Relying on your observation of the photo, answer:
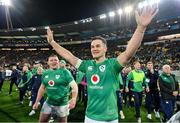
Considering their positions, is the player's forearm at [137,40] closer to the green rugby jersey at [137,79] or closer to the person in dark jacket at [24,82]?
the green rugby jersey at [137,79]

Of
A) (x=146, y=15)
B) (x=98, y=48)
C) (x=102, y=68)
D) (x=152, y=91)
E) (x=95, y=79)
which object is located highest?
(x=146, y=15)

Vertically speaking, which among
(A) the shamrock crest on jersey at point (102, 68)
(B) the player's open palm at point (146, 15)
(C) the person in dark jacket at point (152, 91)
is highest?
(B) the player's open palm at point (146, 15)

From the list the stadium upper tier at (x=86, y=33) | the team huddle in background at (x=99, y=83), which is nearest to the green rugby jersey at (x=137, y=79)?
the team huddle in background at (x=99, y=83)

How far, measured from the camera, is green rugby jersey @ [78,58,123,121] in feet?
11.7

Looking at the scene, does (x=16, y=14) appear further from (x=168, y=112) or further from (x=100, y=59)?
(x=100, y=59)

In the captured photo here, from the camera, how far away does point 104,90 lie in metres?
3.57

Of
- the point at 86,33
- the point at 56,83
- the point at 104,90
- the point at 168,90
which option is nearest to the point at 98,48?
the point at 104,90

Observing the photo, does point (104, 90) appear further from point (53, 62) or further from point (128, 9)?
point (128, 9)

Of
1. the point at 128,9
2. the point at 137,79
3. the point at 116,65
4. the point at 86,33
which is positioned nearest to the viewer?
the point at 116,65

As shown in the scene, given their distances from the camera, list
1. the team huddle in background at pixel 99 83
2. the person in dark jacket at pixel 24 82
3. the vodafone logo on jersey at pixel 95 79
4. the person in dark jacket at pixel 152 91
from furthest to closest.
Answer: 1. the person in dark jacket at pixel 24 82
2. the person in dark jacket at pixel 152 91
3. the vodafone logo on jersey at pixel 95 79
4. the team huddle in background at pixel 99 83

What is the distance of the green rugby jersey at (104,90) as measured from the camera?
355cm

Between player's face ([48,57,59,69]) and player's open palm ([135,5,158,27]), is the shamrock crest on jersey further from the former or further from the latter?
player's face ([48,57,59,69])

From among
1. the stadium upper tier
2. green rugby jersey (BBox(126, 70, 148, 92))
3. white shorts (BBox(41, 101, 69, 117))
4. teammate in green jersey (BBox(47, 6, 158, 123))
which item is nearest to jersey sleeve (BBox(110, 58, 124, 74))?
teammate in green jersey (BBox(47, 6, 158, 123))

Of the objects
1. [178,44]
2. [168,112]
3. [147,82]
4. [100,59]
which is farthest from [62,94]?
[178,44]
